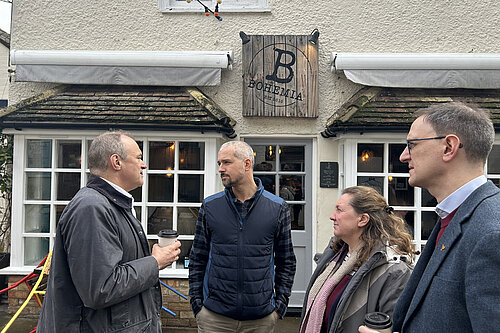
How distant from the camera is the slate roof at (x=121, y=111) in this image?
4.88m

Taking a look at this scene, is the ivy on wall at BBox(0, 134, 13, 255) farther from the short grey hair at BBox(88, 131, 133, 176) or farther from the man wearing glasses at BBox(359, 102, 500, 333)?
the man wearing glasses at BBox(359, 102, 500, 333)

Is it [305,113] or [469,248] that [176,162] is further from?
[469,248]

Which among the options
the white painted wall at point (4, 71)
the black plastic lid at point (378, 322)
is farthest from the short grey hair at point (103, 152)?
the white painted wall at point (4, 71)

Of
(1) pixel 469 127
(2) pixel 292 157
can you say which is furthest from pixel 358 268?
(2) pixel 292 157

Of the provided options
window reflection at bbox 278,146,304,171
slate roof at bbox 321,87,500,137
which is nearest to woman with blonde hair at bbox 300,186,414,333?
slate roof at bbox 321,87,500,137

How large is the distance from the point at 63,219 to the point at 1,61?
9864 mm

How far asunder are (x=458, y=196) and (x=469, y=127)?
10.3 inches

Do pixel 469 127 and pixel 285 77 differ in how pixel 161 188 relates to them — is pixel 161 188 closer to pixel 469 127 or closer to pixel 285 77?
pixel 285 77

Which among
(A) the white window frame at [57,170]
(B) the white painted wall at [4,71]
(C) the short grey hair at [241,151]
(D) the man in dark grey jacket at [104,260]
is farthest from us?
(B) the white painted wall at [4,71]

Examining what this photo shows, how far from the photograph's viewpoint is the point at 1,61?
9.98m

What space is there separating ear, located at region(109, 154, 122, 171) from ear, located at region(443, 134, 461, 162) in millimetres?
1660

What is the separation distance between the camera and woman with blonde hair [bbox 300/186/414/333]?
2.11m

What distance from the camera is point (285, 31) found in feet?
17.9

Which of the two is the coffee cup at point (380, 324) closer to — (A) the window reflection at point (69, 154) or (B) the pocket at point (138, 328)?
(B) the pocket at point (138, 328)
